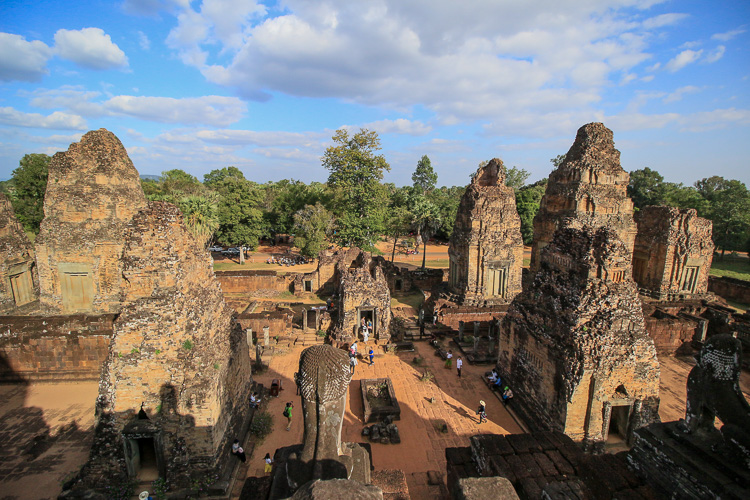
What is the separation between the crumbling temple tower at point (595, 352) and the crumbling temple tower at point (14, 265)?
23849mm

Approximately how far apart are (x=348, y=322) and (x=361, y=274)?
2.57m

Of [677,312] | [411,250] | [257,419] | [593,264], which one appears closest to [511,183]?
[411,250]

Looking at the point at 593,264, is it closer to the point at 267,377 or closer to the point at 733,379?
the point at 733,379

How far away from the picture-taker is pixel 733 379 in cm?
443

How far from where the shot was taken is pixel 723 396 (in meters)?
4.50

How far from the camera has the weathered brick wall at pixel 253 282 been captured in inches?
1091

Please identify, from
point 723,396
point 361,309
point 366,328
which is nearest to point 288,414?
point 366,328

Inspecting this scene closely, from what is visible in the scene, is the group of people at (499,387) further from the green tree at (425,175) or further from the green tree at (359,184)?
the green tree at (425,175)

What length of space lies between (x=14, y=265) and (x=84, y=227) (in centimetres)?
450

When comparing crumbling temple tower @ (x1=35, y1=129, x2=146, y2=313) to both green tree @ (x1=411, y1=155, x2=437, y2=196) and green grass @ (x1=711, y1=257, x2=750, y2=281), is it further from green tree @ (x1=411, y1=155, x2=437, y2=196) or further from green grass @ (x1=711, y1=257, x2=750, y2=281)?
green tree @ (x1=411, y1=155, x2=437, y2=196)

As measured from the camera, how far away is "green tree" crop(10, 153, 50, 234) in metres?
27.6

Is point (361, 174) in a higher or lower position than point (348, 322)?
higher

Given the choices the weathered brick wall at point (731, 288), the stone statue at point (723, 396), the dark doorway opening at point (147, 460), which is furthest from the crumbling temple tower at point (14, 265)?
the weathered brick wall at point (731, 288)

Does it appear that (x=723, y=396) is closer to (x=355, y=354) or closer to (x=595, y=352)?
(x=595, y=352)
